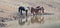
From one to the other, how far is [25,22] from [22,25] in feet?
0.14

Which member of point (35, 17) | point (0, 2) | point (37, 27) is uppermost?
point (0, 2)

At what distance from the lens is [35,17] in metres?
1.19

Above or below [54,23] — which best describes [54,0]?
above

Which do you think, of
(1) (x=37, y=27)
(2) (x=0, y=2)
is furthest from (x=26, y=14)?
(2) (x=0, y=2)

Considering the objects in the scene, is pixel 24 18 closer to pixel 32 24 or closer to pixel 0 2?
pixel 32 24

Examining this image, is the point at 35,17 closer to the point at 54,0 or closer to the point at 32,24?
the point at 32,24

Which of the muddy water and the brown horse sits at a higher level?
the brown horse

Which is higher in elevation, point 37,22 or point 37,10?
point 37,10

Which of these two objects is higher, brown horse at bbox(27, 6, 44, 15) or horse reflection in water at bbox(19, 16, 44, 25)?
brown horse at bbox(27, 6, 44, 15)

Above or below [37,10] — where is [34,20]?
below

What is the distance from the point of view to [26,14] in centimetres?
117

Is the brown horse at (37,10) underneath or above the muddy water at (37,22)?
above

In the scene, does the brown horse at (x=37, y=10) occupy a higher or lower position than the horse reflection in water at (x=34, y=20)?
higher

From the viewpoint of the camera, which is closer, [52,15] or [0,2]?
[0,2]
